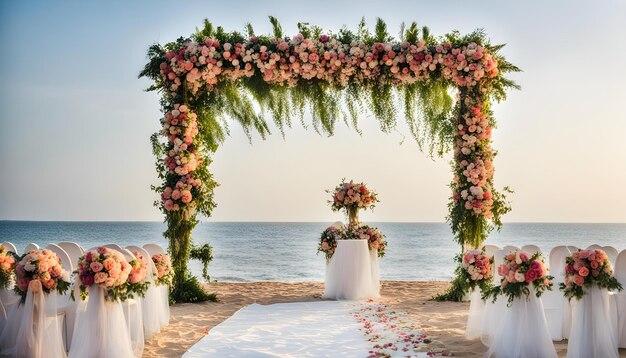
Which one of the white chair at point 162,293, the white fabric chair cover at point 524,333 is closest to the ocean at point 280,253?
the white chair at point 162,293

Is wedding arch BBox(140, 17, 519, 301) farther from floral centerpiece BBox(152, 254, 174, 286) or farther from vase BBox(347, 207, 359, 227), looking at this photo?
floral centerpiece BBox(152, 254, 174, 286)

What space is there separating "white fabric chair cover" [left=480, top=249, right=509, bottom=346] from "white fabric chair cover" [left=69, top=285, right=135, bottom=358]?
3.32 meters

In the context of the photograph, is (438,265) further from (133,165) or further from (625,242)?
(625,242)

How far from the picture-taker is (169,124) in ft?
32.8

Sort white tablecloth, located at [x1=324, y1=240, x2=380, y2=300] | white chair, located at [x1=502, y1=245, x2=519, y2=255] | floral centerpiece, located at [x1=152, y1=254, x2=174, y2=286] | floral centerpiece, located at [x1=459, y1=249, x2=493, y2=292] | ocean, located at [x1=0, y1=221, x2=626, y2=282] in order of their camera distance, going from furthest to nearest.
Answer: ocean, located at [x1=0, y1=221, x2=626, y2=282]
white tablecloth, located at [x1=324, y1=240, x2=380, y2=300]
floral centerpiece, located at [x1=152, y1=254, x2=174, y2=286]
floral centerpiece, located at [x1=459, y1=249, x2=493, y2=292]
white chair, located at [x1=502, y1=245, x2=519, y2=255]

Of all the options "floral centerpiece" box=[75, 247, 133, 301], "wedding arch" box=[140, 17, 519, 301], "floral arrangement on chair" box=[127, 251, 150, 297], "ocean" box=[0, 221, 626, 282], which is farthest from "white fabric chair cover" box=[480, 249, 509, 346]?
"ocean" box=[0, 221, 626, 282]

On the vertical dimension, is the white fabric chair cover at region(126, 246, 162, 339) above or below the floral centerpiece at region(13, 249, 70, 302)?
below

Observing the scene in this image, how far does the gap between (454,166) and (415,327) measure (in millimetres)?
3398

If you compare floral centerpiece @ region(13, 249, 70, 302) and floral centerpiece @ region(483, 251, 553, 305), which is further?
floral centerpiece @ region(483, 251, 553, 305)

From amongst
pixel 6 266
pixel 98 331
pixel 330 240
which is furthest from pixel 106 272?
pixel 330 240

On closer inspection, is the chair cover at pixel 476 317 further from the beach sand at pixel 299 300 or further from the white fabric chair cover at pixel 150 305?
the white fabric chair cover at pixel 150 305

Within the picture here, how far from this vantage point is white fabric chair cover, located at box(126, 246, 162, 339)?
7096 mm

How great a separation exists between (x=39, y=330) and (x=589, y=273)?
4659mm

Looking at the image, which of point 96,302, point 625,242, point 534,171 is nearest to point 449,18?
point 96,302
